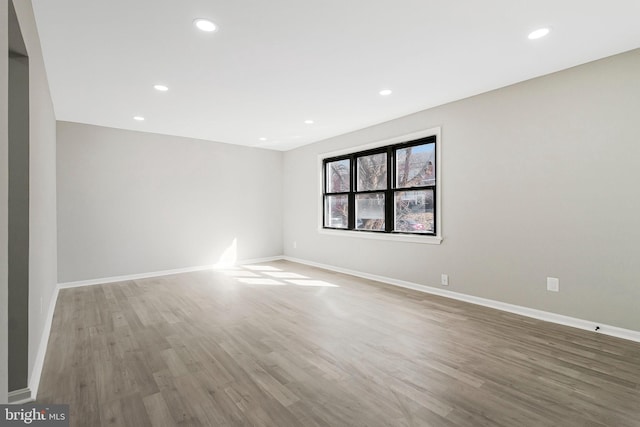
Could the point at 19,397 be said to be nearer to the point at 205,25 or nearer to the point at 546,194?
the point at 205,25

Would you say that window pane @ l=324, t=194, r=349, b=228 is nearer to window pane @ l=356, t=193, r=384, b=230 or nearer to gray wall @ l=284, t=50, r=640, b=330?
window pane @ l=356, t=193, r=384, b=230

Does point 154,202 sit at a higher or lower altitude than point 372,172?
lower

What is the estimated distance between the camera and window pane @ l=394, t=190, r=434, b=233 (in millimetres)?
4402

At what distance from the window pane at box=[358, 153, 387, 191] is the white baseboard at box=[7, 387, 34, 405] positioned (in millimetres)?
4467

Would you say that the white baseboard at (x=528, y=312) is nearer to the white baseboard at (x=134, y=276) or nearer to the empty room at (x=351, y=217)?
the empty room at (x=351, y=217)

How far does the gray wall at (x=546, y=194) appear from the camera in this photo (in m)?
2.80

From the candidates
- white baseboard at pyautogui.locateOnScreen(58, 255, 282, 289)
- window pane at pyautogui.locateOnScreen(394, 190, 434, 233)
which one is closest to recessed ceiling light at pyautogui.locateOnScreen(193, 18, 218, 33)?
window pane at pyautogui.locateOnScreen(394, 190, 434, 233)

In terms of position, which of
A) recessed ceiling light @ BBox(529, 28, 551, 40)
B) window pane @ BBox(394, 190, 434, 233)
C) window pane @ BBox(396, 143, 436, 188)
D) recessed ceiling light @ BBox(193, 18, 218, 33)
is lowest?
window pane @ BBox(394, 190, 434, 233)

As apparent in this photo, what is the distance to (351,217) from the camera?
223 inches

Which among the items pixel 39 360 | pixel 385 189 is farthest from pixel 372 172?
pixel 39 360

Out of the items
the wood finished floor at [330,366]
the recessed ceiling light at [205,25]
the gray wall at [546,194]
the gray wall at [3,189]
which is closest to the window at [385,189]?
the gray wall at [546,194]

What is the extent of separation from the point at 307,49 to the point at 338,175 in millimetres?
3412

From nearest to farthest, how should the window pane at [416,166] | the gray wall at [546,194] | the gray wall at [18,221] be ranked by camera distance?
the gray wall at [18,221] < the gray wall at [546,194] < the window pane at [416,166]

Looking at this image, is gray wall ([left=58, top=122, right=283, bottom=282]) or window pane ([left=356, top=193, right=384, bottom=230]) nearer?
gray wall ([left=58, top=122, right=283, bottom=282])
